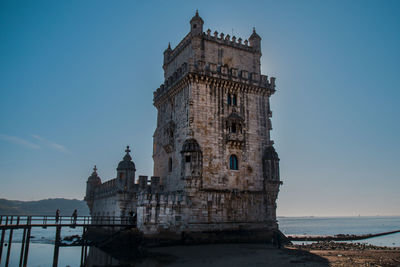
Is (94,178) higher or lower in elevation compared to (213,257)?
higher

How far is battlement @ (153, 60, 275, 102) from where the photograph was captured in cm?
2923

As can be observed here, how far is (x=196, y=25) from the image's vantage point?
31172 mm

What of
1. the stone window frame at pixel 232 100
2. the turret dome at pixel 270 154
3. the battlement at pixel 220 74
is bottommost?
the turret dome at pixel 270 154

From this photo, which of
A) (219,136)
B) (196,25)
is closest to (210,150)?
(219,136)

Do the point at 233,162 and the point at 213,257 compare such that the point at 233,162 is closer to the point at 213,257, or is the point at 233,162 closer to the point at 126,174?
the point at 213,257

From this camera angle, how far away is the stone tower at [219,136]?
27.1 meters

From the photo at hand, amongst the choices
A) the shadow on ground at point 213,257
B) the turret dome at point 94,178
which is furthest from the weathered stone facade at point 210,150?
the turret dome at point 94,178

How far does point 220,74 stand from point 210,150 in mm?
7408

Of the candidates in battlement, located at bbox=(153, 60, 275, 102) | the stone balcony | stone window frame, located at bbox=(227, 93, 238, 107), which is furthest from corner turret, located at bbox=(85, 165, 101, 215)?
stone window frame, located at bbox=(227, 93, 238, 107)

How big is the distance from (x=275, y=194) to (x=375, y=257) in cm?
1008

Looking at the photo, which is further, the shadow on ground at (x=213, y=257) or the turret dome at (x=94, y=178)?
the turret dome at (x=94, y=178)

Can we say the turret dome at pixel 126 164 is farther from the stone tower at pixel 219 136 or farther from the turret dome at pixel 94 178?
the turret dome at pixel 94 178

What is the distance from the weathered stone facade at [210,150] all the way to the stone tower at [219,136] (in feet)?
0.28

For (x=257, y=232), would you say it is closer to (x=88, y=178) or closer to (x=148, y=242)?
(x=148, y=242)
